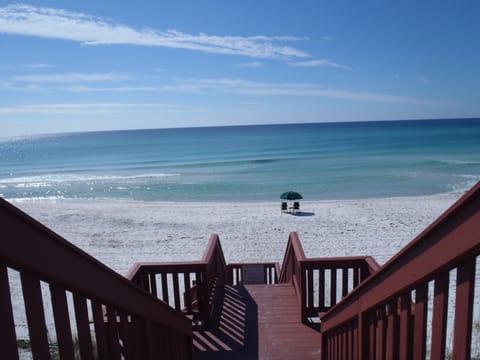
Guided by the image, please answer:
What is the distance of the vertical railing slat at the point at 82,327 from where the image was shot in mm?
1454

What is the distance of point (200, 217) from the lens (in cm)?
1827

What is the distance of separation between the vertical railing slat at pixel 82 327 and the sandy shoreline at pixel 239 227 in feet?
31.1

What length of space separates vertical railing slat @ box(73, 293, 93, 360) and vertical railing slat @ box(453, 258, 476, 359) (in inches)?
56.3

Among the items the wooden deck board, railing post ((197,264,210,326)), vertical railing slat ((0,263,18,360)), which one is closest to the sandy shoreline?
the wooden deck board

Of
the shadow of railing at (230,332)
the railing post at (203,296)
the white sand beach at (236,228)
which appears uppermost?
the railing post at (203,296)

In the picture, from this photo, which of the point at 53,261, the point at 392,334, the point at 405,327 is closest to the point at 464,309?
the point at 405,327

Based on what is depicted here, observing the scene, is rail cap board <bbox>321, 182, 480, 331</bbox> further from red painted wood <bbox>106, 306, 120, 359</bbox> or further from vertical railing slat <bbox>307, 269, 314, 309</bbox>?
vertical railing slat <bbox>307, 269, 314, 309</bbox>

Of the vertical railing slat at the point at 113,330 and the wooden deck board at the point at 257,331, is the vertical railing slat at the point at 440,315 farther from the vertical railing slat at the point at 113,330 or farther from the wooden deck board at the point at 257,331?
the wooden deck board at the point at 257,331

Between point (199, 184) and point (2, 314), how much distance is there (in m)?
30.3

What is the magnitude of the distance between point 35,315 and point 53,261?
178 mm

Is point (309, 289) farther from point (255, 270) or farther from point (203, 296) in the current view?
point (255, 270)

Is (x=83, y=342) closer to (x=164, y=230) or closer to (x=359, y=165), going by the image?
(x=164, y=230)

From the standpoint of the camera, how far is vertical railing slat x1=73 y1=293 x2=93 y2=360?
1454 millimetres

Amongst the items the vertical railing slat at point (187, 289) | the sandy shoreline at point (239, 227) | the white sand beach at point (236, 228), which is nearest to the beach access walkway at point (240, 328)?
the vertical railing slat at point (187, 289)
